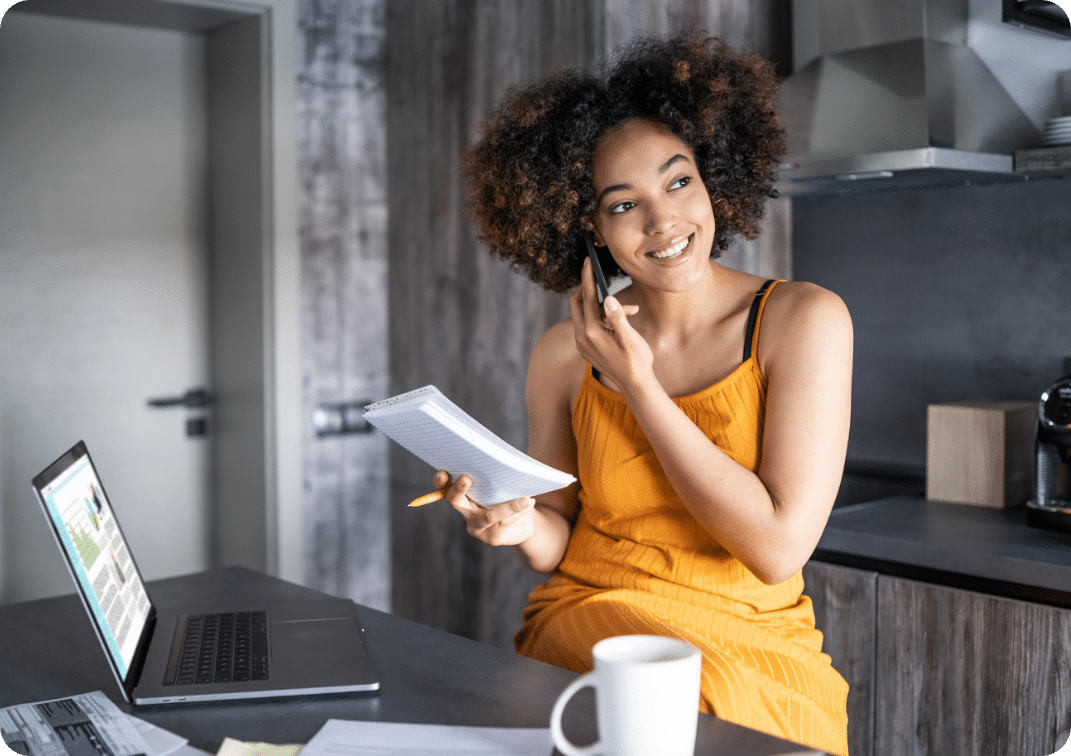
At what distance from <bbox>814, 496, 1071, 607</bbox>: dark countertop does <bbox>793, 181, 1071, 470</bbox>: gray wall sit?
1.33ft

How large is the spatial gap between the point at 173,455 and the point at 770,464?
241 cm

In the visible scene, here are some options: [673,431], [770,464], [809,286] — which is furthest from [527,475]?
[809,286]

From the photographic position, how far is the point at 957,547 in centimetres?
186

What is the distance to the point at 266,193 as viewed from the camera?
307cm

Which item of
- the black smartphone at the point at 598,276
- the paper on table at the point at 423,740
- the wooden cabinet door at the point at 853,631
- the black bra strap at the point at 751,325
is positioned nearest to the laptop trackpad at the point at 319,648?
the paper on table at the point at 423,740

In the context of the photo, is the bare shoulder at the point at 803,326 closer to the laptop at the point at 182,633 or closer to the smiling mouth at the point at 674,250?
the smiling mouth at the point at 674,250

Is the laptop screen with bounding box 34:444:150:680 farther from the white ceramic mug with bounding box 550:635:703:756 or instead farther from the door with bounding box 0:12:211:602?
the door with bounding box 0:12:211:602

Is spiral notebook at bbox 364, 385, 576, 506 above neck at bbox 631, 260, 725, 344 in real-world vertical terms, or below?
below

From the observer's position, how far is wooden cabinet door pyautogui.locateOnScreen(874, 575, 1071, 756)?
1731mm

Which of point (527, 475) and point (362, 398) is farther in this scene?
point (362, 398)

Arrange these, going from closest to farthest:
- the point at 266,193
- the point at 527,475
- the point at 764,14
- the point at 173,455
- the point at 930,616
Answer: the point at 527,475 → the point at 930,616 → the point at 764,14 → the point at 266,193 → the point at 173,455

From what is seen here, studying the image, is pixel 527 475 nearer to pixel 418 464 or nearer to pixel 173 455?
pixel 418 464

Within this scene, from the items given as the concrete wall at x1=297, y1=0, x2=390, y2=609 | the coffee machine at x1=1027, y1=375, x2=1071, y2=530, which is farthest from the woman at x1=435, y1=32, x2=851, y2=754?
the concrete wall at x1=297, y1=0, x2=390, y2=609

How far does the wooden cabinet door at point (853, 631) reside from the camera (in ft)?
6.47
